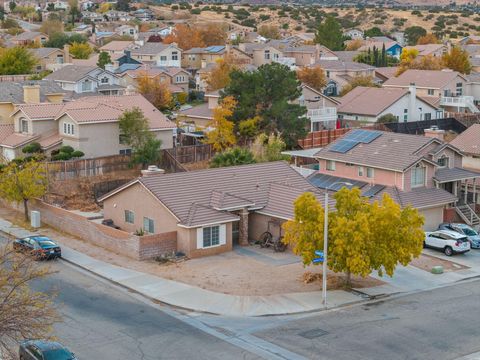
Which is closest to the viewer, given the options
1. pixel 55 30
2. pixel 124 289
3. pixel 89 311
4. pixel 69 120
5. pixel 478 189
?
pixel 89 311

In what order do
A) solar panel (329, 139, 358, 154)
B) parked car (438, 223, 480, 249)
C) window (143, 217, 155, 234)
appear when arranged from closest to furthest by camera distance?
window (143, 217, 155, 234) < parked car (438, 223, 480, 249) < solar panel (329, 139, 358, 154)

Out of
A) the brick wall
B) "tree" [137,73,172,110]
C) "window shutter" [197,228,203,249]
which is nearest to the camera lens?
the brick wall

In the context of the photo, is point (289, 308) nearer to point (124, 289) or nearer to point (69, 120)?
point (124, 289)

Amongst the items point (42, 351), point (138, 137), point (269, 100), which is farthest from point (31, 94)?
point (42, 351)

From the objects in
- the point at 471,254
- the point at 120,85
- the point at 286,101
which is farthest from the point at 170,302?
the point at 120,85

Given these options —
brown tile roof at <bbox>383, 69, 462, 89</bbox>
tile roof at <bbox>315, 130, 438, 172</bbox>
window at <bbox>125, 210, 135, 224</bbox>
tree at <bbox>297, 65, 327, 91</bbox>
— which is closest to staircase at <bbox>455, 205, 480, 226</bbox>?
tile roof at <bbox>315, 130, 438, 172</bbox>

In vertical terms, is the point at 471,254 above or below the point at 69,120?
below

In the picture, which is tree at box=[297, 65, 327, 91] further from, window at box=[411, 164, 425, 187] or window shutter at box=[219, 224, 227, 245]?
window shutter at box=[219, 224, 227, 245]
